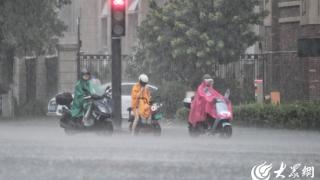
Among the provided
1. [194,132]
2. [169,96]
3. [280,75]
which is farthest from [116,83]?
[280,75]

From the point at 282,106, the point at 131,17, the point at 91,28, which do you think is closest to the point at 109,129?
the point at 282,106

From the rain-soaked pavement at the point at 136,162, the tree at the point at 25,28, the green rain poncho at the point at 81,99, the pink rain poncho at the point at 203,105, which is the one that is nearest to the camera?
the rain-soaked pavement at the point at 136,162

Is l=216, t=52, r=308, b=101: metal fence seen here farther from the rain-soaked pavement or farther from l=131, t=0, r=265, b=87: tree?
Result: the rain-soaked pavement

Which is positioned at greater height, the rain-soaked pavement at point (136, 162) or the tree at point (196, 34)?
the tree at point (196, 34)

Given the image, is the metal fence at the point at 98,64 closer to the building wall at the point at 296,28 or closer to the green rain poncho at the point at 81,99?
the building wall at the point at 296,28

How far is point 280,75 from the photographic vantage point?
33.5 meters

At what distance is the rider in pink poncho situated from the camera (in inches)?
822

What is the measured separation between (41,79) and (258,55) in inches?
423

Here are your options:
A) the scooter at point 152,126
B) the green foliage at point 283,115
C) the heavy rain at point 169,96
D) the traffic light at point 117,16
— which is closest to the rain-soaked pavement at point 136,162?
the heavy rain at point 169,96

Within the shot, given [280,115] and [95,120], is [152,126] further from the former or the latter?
[280,115]

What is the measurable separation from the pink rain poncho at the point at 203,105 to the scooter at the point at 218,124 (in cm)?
8

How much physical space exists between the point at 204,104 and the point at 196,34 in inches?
422

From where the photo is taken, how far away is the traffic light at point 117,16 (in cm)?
2247

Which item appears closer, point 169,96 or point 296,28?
point 169,96
